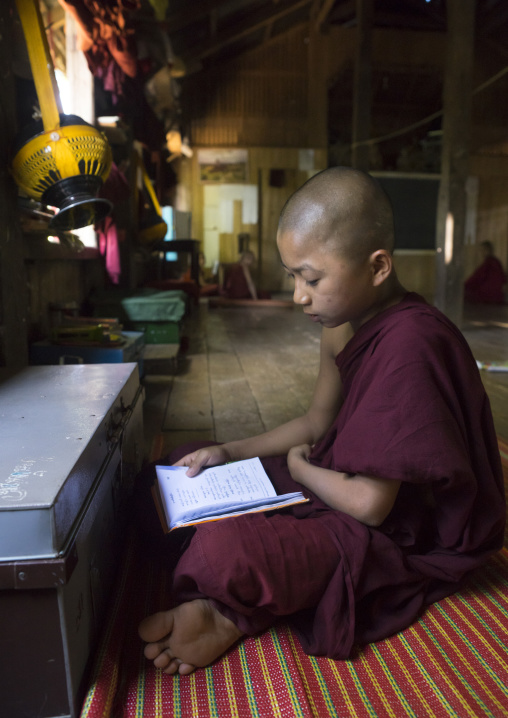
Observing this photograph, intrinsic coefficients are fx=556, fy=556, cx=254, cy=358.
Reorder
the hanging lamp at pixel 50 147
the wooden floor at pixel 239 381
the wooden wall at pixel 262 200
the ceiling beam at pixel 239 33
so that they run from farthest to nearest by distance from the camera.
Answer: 1. the wooden wall at pixel 262 200
2. the ceiling beam at pixel 239 33
3. the wooden floor at pixel 239 381
4. the hanging lamp at pixel 50 147

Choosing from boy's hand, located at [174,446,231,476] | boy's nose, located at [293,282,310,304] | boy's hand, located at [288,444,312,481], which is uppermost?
boy's nose, located at [293,282,310,304]

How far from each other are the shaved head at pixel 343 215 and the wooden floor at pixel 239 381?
4.32 ft

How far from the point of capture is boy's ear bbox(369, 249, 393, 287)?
1.13 meters

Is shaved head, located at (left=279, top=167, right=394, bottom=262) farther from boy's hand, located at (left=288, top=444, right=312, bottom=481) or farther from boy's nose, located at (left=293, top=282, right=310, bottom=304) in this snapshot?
boy's hand, located at (left=288, top=444, right=312, bottom=481)

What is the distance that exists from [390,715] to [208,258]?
10212 mm

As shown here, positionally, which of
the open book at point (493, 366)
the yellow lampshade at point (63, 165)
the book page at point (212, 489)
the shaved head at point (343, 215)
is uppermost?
the yellow lampshade at point (63, 165)

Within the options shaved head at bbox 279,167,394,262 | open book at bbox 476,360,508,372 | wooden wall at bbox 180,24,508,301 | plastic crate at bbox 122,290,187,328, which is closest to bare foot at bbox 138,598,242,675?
shaved head at bbox 279,167,394,262

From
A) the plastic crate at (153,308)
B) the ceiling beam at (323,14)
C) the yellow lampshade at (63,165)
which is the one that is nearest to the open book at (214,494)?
the yellow lampshade at (63,165)

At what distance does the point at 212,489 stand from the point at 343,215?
0.66 metres

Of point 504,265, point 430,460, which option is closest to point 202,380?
point 430,460

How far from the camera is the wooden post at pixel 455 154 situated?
17.0 ft

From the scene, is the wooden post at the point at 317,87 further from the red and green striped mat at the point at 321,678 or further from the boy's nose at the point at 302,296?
the red and green striped mat at the point at 321,678

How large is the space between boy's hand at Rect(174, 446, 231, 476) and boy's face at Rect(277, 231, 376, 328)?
0.44 m

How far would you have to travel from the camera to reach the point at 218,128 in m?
10.2
